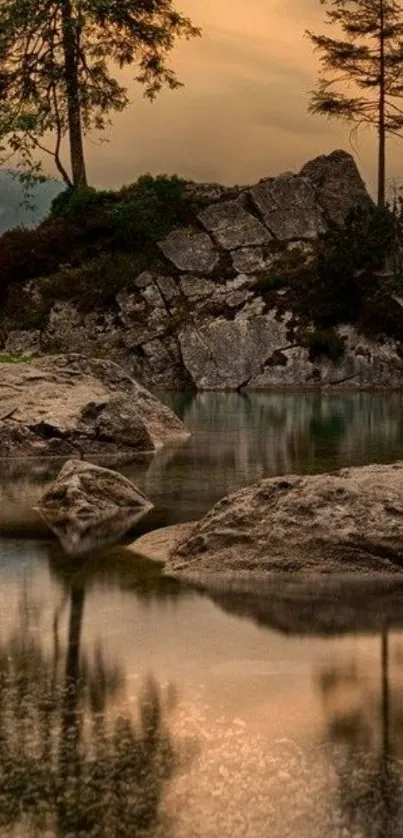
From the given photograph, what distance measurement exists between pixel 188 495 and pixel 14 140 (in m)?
32.9

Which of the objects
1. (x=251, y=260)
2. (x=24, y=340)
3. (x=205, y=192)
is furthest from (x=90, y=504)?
(x=205, y=192)

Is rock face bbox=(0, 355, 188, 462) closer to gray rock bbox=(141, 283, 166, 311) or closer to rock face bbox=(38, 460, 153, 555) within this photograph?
rock face bbox=(38, 460, 153, 555)

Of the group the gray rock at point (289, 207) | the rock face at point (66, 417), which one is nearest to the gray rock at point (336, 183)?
the gray rock at point (289, 207)

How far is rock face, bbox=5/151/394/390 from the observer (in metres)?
35.5

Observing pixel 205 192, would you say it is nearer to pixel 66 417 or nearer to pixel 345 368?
pixel 345 368

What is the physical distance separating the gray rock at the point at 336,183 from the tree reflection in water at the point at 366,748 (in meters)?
40.2

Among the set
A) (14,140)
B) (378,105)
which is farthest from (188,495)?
(378,105)

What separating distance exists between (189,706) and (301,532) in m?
2.89

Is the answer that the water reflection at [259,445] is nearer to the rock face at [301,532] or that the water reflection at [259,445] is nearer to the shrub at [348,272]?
the rock face at [301,532]

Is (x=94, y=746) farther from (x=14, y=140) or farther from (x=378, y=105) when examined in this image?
(x=378, y=105)

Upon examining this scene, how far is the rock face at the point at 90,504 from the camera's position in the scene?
28.8ft

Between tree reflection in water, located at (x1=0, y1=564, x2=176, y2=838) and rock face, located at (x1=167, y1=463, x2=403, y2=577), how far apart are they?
2.07 meters

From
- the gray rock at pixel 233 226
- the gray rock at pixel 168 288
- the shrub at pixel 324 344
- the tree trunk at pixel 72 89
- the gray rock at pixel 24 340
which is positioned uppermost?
the tree trunk at pixel 72 89

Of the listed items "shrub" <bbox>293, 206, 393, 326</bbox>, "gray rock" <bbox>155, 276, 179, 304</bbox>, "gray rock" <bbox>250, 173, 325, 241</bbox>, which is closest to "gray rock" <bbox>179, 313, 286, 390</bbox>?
"shrub" <bbox>293, 206, 393, 326</bbox>
